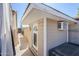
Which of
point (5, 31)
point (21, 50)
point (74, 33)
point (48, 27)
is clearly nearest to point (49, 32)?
point (48, 27)

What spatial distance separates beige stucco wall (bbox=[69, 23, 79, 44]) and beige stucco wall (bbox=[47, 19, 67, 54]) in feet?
0.28

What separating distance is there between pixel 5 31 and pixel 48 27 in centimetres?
60

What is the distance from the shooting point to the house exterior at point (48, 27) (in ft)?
5.99

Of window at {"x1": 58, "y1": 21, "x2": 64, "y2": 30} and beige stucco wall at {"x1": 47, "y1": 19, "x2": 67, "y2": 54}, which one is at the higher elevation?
window at {"x1": 58, "y1": 21, "x2": 64, "y2": 30}

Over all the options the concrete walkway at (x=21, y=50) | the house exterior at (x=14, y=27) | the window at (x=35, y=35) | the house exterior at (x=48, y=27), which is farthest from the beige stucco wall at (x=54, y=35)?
the house exterior at (x=14, y=27)

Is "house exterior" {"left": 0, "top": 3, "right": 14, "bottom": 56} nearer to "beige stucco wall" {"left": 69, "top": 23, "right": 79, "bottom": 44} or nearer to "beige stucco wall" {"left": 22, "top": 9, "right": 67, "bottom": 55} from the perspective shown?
"beige stucco wall" {"left": 22, "top": 9, "right": 67, "bottom": 55}

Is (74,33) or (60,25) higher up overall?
(60,25)

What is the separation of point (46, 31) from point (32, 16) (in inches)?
11.7

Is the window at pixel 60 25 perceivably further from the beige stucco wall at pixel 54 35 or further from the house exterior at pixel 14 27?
the house exterior at pixel 14 27

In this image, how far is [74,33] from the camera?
1.85 m

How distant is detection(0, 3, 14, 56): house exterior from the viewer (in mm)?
1793

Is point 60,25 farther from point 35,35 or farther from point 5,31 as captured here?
point 5,31

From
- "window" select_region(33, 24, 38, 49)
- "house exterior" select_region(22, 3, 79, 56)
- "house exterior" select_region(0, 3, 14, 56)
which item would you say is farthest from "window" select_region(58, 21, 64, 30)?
"house exterior" select_region(0, 3, 14, 56)

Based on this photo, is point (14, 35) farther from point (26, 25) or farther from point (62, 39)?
point (62, 39)
